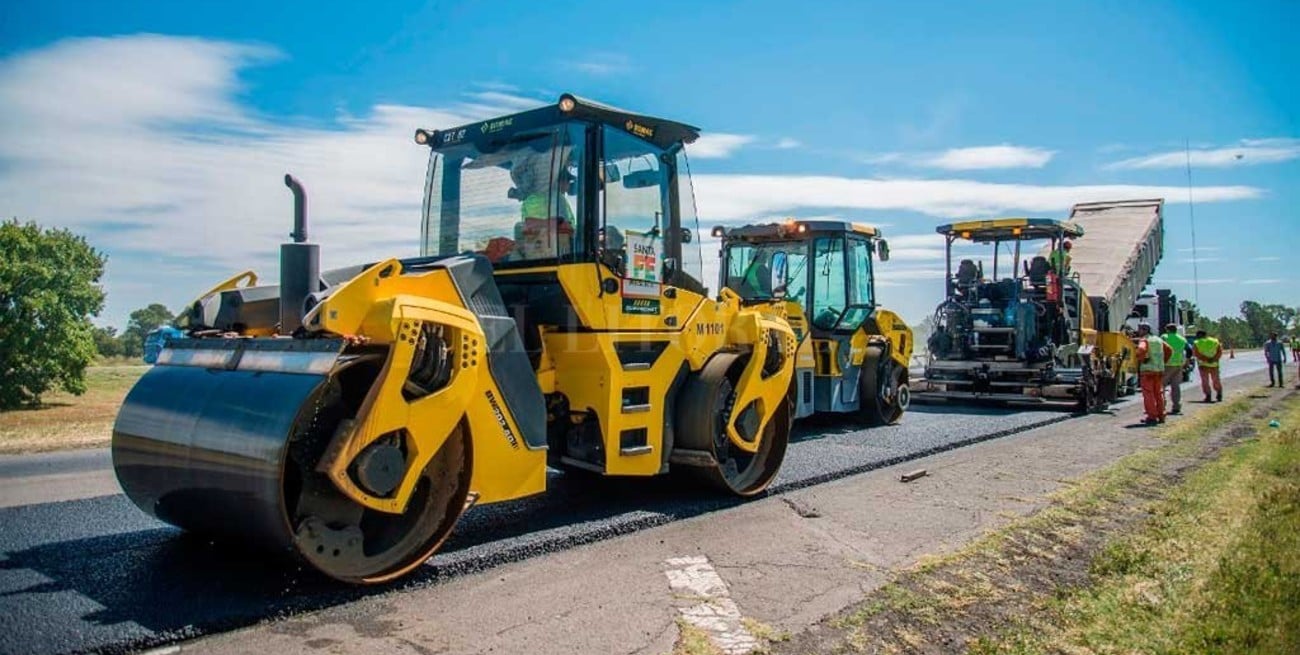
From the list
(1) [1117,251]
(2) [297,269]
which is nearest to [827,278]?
Answer: (2) [297,269]

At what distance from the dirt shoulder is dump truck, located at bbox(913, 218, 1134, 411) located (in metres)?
6.86

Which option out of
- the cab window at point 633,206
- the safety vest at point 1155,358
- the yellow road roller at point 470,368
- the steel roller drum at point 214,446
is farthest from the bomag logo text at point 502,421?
the safety vest at point 1155,358

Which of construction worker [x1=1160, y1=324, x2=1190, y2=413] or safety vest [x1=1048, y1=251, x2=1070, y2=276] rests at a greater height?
safety vest [x1=1048, y1=251, x2=1070, y2=276]

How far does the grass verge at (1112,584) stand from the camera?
389 centimetres

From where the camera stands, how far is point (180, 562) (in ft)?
15.3

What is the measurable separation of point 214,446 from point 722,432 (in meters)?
3.56

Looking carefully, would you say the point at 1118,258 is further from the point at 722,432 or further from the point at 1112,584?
the point at 1112,584

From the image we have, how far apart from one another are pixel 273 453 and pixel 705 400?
3.23 metres

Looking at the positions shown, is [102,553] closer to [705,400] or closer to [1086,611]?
[705,400]

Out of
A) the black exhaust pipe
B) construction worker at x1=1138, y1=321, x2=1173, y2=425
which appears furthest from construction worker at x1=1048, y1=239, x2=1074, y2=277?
the black exhaust pipe

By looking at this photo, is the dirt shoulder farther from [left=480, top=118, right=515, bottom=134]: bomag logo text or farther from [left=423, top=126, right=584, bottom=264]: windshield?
[left=480, top=118, right=515, bottom=134]: bomag logo text

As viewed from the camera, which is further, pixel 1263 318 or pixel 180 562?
pixel 1263 318

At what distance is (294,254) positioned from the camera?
4734mm

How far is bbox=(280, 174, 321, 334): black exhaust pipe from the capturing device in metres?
4.74
